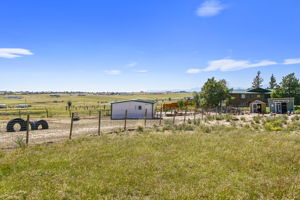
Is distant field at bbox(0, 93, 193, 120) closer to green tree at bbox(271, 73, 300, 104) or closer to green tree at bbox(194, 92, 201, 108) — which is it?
green tree at bbox(194, 92, 201, 108)

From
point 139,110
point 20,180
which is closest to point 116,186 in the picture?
point 20,180

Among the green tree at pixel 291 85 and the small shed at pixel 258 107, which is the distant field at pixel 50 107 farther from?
the green tree at pixel 291 85

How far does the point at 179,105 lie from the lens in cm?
4322

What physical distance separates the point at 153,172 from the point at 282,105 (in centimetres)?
3675

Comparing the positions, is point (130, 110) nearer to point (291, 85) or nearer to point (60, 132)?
point (60, 132)

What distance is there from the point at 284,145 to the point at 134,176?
25.8ft

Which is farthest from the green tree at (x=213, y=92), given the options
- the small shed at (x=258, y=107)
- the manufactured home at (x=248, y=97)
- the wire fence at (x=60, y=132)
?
the wire fence at (x=60, y=132)

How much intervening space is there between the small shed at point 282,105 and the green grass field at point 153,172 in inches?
1168

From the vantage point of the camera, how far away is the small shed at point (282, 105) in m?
34.5

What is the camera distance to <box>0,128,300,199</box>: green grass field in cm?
502

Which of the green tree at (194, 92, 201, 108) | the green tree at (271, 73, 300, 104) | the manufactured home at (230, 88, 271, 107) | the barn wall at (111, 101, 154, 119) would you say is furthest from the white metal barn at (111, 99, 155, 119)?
the green tree at (271, 73, 300, 104)

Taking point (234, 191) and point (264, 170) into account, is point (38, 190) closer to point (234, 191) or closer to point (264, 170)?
point (234, 191)

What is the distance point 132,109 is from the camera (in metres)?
30.7

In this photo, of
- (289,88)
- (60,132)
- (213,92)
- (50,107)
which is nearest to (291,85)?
(289,88)
